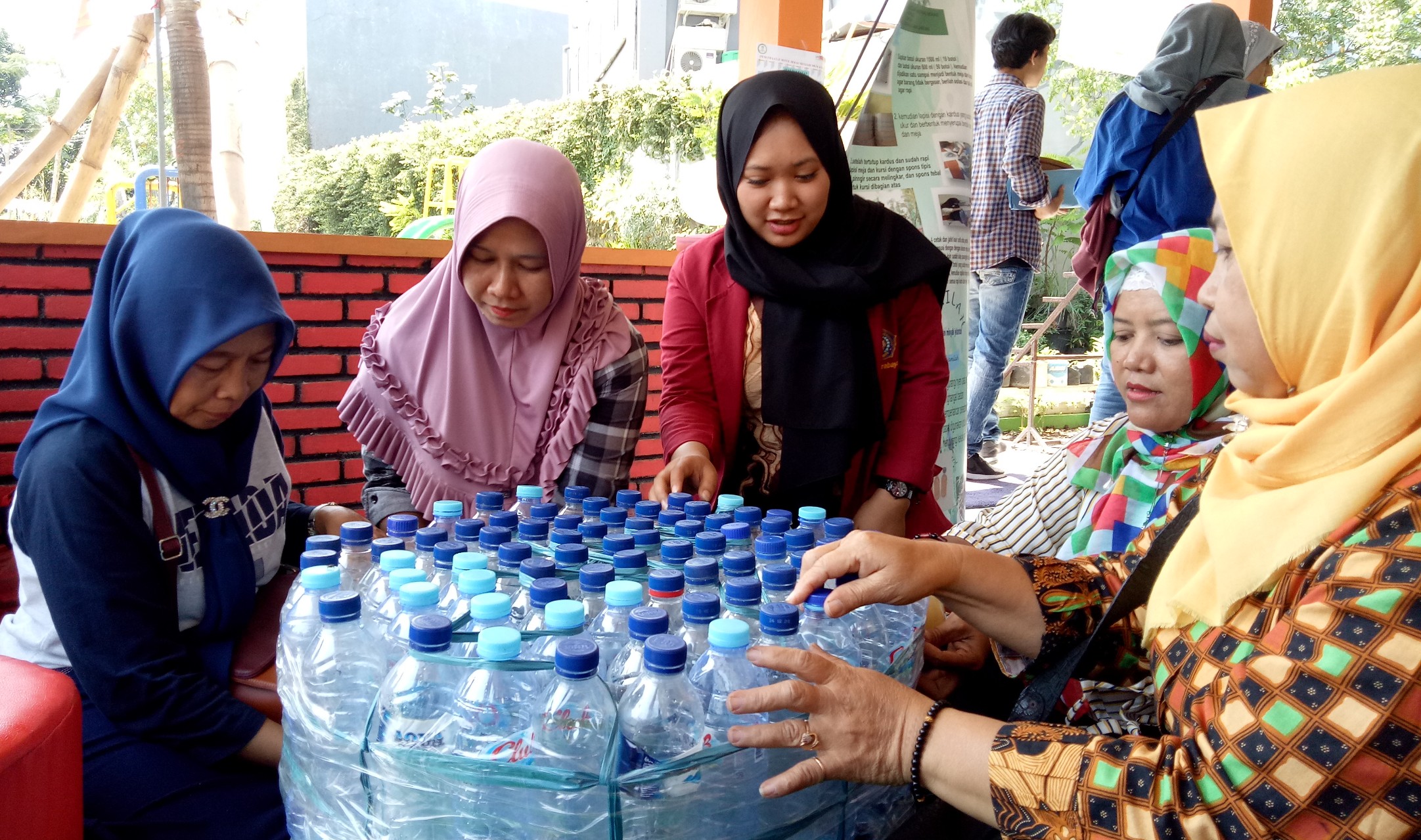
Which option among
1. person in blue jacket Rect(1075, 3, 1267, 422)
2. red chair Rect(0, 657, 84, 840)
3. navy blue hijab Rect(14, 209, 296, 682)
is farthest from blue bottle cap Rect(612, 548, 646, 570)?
person in blue jacket Rect(1075, 3, 1267, 422)

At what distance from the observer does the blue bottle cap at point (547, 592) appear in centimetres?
107

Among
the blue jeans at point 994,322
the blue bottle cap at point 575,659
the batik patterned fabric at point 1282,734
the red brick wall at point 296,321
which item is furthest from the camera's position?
the blue jeans at point 994,322

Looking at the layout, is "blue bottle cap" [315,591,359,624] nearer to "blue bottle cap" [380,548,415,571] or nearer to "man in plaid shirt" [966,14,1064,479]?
"blue bottle cap" [380,548,415,571]

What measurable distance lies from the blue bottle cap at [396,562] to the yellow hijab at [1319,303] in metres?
0.99

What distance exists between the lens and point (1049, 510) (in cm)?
216

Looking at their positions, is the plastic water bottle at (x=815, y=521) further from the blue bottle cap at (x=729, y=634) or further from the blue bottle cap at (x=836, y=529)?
the blue bottle cap at (x=729, y=634)

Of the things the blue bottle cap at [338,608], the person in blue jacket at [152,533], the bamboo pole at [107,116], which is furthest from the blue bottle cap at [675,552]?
the bamboo pole at [107,116]

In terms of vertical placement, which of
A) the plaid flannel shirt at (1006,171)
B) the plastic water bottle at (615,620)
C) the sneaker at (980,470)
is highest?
the plaid flannel shirt at (1006,171)

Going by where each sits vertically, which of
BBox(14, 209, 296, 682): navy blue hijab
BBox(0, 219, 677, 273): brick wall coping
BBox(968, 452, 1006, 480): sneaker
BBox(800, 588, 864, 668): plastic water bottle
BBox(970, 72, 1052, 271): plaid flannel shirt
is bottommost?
BBox(968, 452, 1006, 480): sneaker

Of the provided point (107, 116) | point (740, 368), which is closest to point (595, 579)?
point (740, 368)

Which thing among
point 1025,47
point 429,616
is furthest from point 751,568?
point 1025,47

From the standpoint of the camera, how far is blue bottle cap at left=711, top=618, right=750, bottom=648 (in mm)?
960

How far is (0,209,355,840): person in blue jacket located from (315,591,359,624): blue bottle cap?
58cm

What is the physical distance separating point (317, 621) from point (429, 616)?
37 centimetres
